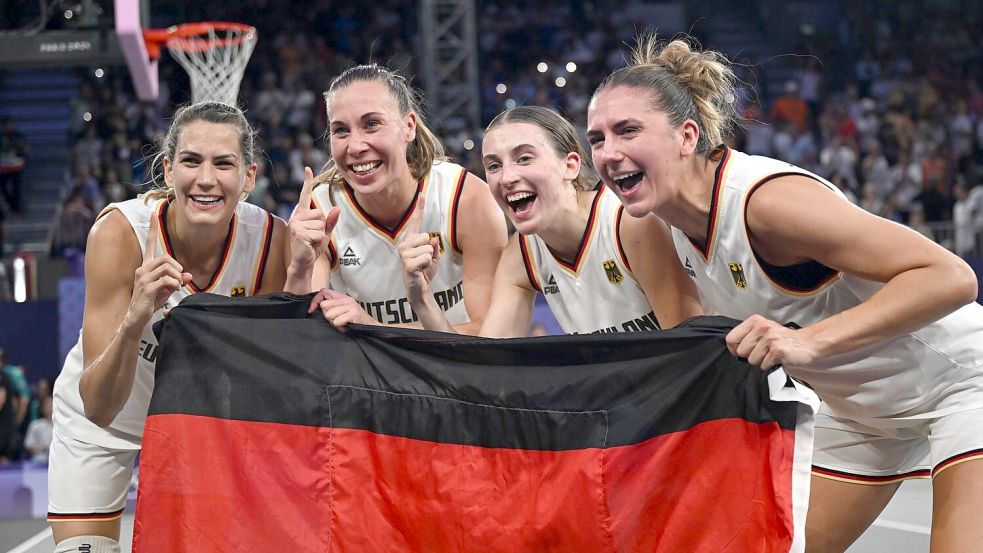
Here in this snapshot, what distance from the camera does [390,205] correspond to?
4.31 m

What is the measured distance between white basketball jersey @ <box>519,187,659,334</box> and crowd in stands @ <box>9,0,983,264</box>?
27.1 feet

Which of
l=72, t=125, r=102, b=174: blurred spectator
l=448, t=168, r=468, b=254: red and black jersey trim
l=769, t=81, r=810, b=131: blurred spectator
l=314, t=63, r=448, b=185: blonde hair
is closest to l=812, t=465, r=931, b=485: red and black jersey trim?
l=448, t=168, r=468, b=254: red and black jersey trim

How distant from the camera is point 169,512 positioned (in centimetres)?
339

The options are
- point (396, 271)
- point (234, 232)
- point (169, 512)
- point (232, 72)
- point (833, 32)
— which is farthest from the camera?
point (833, 32)

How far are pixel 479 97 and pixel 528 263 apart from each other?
1402cm

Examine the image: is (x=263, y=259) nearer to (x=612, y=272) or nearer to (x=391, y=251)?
(x=391, y=251)

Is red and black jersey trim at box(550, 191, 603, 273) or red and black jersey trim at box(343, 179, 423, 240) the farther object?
red and black jersey trim at box(343, 179, 423, 240)

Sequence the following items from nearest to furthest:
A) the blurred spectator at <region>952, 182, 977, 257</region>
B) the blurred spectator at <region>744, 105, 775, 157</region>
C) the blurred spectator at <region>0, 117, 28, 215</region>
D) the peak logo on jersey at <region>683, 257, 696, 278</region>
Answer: the peak logo on jersey at <region>683, 257, 696, 278</region> → the blurred spectator at <region>952, 182, 977, 257</region> → the blurred spectator at <region>0, 117, 28, 215</region> → the blurred spectator at <region>744, 105, 775, 157</region>

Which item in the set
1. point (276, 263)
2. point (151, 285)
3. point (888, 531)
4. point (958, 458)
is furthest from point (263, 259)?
point (888, 531)

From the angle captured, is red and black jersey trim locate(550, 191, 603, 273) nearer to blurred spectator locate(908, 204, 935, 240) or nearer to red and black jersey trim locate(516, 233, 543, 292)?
red and black jersey trim locate(516, 233, 543, 292)

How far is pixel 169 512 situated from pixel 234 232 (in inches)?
42.3

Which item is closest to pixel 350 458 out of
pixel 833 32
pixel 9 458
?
pixel 9 458

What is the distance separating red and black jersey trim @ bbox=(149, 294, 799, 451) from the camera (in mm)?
3166

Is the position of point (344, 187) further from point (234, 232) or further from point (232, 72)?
point (232, 72)
